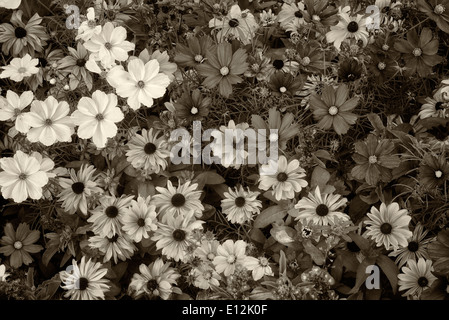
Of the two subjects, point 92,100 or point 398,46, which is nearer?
point 92,100

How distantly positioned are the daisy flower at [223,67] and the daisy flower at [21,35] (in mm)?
527

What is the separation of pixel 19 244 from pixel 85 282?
9.9 inches

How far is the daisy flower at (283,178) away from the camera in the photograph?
127cm

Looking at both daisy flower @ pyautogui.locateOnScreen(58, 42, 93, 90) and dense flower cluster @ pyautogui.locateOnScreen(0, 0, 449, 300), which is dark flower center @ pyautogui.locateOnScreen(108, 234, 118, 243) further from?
daisy flower @ pyautogui.locateOnScreen(58, 42, 93, 90)

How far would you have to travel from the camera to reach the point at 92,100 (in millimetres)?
1293

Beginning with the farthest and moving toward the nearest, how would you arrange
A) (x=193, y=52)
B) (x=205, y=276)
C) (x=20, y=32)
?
(x=20, y=32)
(x=193, y=52)
(x=205, y=276)

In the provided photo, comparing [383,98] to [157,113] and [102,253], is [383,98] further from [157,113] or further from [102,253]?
[102,253]

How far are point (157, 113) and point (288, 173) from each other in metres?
0.49

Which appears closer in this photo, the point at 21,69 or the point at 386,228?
the point at 386,228

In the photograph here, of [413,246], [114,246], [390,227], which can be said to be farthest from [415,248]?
[114,246]

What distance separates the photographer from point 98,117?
130 cm

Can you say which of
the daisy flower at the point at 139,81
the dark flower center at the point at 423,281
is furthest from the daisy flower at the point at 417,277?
the daisy flower at the point at 139,81

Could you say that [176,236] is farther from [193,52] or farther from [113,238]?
[193,52]
